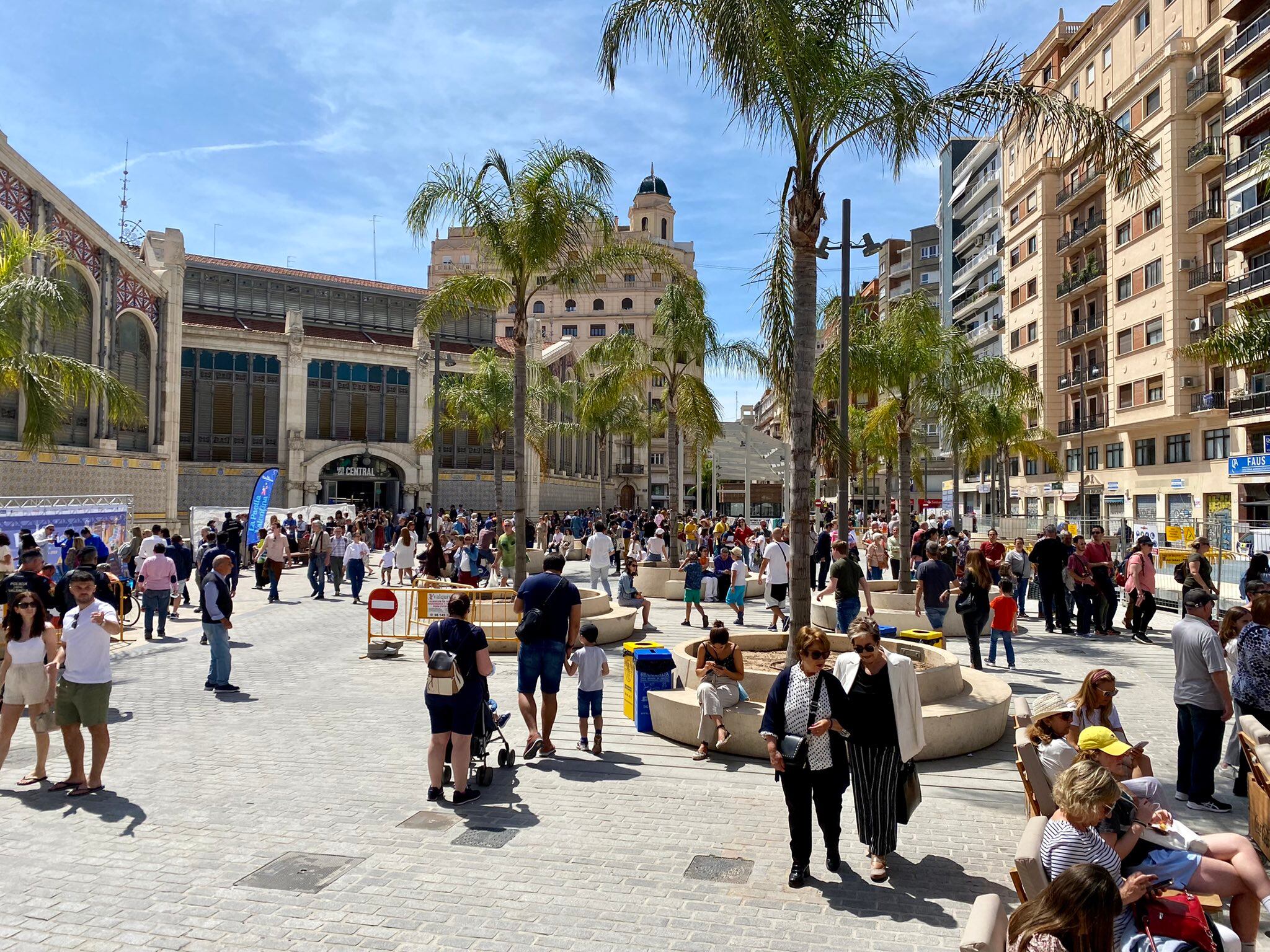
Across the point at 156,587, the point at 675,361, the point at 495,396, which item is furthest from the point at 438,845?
the point at 495,396

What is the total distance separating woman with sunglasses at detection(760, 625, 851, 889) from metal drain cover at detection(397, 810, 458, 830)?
7.69 ft

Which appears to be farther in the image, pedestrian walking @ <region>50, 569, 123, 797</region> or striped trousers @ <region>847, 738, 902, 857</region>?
pedestrian walking @ <region>50, 569, 123, 797</region>

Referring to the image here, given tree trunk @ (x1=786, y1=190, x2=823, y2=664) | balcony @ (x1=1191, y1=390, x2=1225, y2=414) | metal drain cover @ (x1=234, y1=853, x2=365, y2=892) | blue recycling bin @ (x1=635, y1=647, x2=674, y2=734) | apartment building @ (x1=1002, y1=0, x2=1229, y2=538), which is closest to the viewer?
metal drain cover @ (x1=234, y1=853, x2=365, y2=892)

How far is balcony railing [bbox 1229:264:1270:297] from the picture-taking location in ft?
105

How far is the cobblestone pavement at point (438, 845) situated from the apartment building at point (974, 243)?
167ft

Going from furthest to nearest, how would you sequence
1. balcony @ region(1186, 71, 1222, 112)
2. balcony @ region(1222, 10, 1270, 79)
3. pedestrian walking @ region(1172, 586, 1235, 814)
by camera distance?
balcony @ region(1186, 71, 1222, 112) → balcony @ region(1222, 10, 1270, 79) → pedestrian walking @ region(1172, 586, 1235, 814)

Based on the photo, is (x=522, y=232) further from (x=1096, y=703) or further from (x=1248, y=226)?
(x=1248, y=226)

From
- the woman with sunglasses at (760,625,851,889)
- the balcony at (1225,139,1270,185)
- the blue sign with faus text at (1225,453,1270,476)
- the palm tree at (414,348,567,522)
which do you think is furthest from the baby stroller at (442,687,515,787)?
the balcony at (1225,139,1270,185)

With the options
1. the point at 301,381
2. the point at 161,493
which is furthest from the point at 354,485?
the point at 161,493

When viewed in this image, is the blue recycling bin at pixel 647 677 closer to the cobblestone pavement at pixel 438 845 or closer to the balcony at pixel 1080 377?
the cobblestone pavement at pixel 438 845

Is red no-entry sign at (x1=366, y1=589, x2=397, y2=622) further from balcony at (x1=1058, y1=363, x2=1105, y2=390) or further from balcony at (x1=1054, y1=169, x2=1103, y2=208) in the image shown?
balcony at (x1=1054, y1=169, x2=1103, y2=208)

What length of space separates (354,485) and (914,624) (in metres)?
41.0

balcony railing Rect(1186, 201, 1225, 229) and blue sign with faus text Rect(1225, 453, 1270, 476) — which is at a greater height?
balcony railing Rect(1186, 201, 1225, 229)

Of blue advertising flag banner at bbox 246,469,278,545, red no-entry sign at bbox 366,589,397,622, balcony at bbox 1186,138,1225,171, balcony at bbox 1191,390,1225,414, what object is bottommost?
red no-entry sign at bbox 366,589,397,622
